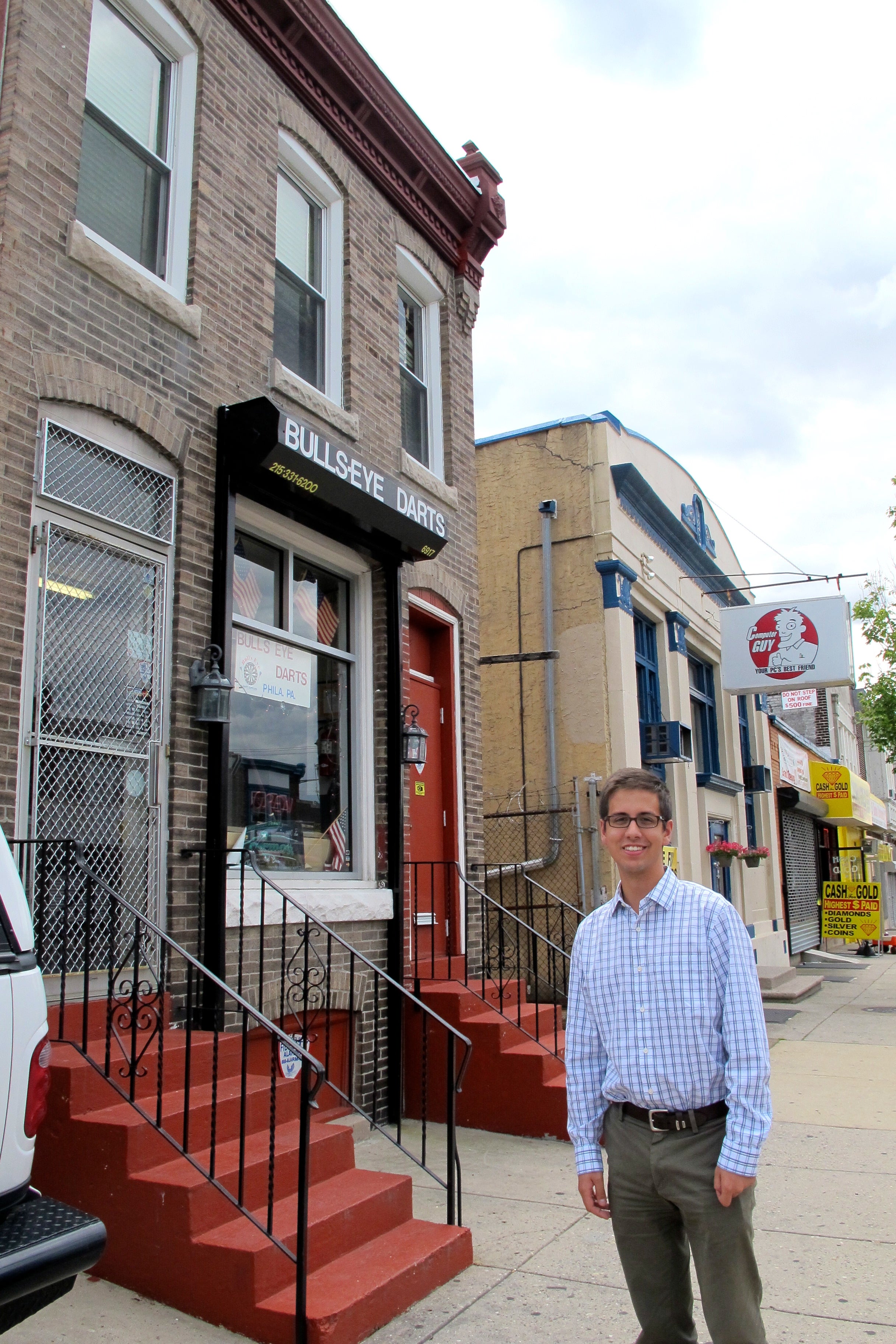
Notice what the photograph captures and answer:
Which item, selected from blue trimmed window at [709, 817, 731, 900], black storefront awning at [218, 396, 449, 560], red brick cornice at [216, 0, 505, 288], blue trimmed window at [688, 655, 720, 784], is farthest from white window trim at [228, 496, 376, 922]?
blue trimmed window at [688, 655, 720, 784]

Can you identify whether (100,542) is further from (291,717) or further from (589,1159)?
(589,1159)

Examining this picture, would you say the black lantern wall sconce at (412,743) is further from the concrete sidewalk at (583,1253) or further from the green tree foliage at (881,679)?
the green tree foliage at (881,679)

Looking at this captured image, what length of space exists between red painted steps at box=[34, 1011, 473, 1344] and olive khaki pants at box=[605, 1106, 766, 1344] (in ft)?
5.01

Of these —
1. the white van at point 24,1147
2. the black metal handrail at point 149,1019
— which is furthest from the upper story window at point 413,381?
the white van at point 24,1147

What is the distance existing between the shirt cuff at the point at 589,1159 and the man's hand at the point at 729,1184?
0.40m

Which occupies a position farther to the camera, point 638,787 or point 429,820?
point 429,820

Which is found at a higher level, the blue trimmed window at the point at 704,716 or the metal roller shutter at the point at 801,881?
the blue trimmed window at the point at 704,716

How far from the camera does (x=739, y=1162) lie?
2.66m

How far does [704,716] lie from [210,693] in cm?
1381

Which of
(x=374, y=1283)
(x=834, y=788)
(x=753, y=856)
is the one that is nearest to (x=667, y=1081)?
(x=374, y=1283)

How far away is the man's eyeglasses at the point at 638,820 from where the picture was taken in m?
3.04

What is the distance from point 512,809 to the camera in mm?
13414

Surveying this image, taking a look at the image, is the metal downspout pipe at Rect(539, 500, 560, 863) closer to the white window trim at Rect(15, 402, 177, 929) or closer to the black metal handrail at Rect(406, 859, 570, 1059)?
the black metal handrail at Rect(406, 859, 570, 1059)

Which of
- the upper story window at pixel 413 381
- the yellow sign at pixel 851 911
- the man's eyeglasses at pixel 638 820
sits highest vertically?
the upper story window at pixel 413 381
